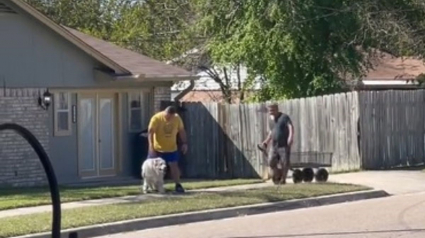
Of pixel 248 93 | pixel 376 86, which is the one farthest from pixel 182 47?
pixel 376 86

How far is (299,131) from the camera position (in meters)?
26.7

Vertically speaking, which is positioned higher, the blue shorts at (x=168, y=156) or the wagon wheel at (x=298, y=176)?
the blue shorts at (x=168, y=156)

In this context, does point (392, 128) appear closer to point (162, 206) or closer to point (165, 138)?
point (165, 138)

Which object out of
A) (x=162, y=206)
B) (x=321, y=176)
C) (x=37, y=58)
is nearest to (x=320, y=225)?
(x=162, y=206)

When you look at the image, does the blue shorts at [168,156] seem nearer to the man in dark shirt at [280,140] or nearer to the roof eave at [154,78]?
the man in dark shirt at [280,140]

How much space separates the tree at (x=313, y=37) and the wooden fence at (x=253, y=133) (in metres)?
3.80

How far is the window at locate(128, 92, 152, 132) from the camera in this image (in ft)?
88.6

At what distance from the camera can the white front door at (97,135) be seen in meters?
25.6

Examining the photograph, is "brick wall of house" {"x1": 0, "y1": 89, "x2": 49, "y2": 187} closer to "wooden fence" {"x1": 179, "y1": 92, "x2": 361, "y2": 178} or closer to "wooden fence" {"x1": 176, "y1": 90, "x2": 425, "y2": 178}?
"wooden fence" {"x1": 179, "y1": 92, "x2": 361, "y2": 178}

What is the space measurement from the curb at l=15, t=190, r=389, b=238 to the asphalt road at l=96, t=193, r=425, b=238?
22 cm

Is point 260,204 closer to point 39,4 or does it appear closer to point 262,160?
point 262,160

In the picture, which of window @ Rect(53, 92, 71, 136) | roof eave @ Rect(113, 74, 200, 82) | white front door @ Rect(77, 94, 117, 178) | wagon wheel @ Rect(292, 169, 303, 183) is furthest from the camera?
white front door @ Rect(77, 94, 117, 178)

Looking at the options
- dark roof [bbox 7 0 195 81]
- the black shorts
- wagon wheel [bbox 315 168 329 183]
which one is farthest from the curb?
dark roof [bbox 7 0 195 81]

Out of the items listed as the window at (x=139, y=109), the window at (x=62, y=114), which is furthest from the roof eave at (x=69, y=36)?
the window at (x=139, y=109)
